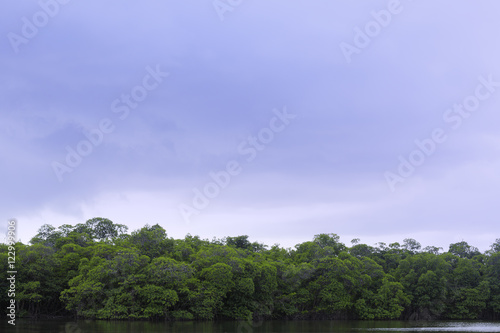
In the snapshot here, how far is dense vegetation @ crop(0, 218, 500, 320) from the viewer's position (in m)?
48.7

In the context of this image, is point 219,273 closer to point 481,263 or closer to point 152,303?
point 152,303

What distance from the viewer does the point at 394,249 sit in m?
76.3

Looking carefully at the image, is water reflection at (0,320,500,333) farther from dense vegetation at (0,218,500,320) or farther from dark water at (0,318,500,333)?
dense vegetation at (0,218,500,320)

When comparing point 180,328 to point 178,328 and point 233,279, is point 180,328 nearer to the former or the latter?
point 178,328

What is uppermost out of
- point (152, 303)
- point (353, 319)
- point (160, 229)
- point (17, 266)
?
point (160, 229)

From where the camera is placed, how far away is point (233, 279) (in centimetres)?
5269

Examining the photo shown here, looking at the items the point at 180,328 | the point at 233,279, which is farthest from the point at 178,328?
the point at 233,279

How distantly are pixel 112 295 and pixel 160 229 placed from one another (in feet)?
41.5

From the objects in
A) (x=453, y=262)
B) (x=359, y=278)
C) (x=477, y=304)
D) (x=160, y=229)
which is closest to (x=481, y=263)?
(x=453, y=262)

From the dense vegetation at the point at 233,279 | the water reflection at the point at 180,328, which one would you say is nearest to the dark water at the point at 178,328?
the water reflection at the point at 180,328

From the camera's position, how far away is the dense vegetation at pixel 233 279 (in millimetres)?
48656

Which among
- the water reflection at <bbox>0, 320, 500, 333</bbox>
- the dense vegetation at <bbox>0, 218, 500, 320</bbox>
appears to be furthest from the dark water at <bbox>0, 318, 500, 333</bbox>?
the dense vegetation at <bbox>0, 218, 500, 320</bbox>

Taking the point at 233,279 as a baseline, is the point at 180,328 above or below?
below

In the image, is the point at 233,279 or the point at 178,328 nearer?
the point at 178,328
